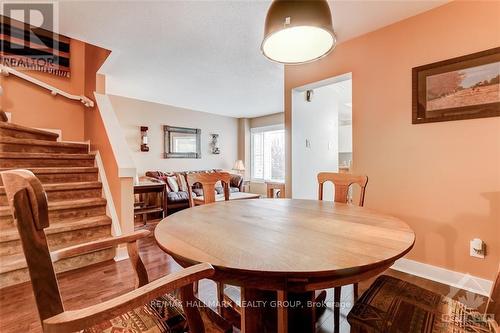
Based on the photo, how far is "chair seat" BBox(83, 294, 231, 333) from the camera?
0.88 meters

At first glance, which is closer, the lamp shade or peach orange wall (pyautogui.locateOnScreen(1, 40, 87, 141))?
peach orange wall (pyautogui.locateOnScreen(1, 40, 87, 141))

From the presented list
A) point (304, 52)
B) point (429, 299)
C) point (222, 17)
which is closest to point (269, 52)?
point (304, 52)

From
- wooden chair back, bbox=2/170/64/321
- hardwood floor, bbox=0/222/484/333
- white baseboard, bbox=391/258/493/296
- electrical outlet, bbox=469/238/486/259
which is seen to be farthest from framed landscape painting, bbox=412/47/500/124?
wooden chair back, bbox=2/170/64/321

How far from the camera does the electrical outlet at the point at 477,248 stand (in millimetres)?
1900

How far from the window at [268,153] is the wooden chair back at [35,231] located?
19.9 ft

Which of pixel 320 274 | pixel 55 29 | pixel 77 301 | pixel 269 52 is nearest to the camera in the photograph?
pixel 320 274

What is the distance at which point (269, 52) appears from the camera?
1.42m

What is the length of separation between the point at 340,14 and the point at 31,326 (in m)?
3.28

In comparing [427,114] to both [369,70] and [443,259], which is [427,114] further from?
[443,259]

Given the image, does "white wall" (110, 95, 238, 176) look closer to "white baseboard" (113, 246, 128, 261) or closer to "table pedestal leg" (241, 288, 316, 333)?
"white baseboard" (113, 246, 128, 261)

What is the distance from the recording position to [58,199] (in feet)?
8.86

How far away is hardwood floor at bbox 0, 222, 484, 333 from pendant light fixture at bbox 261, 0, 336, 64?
1.67m

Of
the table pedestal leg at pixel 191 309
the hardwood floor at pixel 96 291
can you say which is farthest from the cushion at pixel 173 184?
the table pedestal leg at pixel 191 309

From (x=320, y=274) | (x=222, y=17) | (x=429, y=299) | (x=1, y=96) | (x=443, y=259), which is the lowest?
(x=443, y=259)
